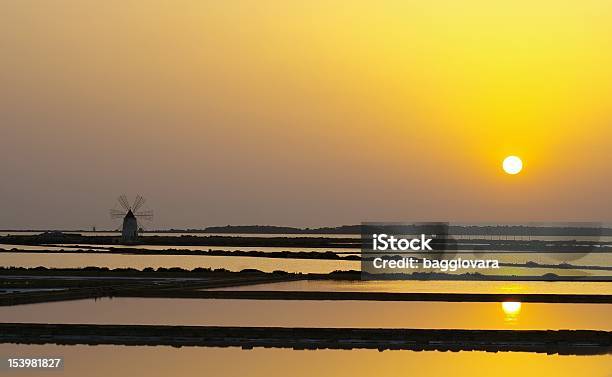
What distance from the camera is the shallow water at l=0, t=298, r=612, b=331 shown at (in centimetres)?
1983

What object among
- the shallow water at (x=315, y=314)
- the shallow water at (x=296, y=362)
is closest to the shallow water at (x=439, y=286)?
the shallow water at (x=315, y=314)

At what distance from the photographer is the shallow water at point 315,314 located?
1983cm

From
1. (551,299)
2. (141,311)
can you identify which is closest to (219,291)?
(141,311)

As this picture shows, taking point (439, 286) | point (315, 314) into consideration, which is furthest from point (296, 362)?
point (439, 286)

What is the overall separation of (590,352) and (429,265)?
27437 millimetres

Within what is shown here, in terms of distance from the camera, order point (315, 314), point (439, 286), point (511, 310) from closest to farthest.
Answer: point (315, 314)
point (511, 310)
point (439, 286)

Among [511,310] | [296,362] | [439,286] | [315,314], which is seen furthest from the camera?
[439,286]

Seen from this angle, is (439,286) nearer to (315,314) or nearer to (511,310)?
(511,310)

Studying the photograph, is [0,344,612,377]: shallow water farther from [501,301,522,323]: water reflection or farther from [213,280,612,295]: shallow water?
[213,280,612,295]: shallow water

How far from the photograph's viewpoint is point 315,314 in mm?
21891

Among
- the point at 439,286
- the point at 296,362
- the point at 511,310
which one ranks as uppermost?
the point at 439,286

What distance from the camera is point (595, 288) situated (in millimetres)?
30516

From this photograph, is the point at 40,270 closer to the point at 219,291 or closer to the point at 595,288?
the point at 219,291

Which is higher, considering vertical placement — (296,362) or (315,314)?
(315,314)
